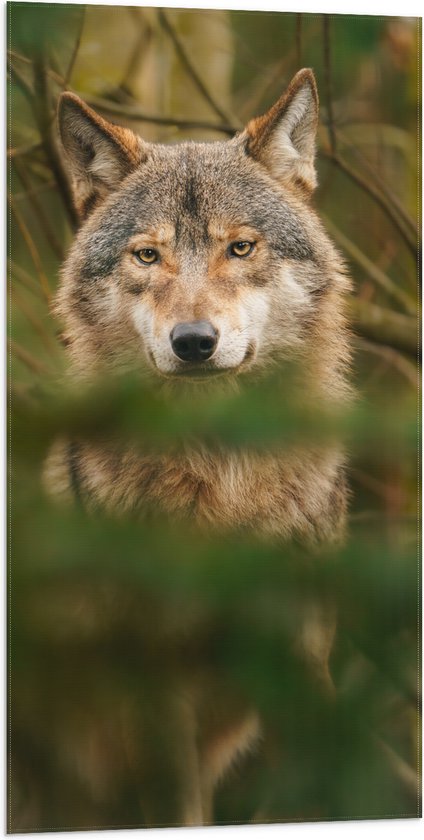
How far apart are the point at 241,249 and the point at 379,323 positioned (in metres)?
0.55

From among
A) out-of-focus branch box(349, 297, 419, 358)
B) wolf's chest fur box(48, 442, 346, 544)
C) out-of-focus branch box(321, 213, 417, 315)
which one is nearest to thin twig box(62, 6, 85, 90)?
out-of-focus branch box(321, 213, 417, 315)

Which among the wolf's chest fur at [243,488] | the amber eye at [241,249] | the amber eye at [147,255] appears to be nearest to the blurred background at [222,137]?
the wolf's chest fur at [243,488]

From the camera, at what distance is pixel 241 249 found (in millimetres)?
Result: 2533

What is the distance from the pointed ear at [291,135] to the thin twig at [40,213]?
24.0 inches

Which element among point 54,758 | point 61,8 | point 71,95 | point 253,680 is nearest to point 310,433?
point 253,680

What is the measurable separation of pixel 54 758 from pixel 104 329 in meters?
1.15

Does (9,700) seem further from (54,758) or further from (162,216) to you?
(162,216)

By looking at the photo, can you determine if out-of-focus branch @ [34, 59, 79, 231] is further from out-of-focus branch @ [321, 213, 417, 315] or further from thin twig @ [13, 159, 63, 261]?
out-of-focus branch @ [321, 213, 417, 315]

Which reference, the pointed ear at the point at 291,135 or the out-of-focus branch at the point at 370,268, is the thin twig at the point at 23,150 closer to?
the pointed ear at the point at 291,135

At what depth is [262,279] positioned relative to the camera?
2.54 meters

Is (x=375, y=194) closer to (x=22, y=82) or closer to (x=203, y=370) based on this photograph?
(x=203, y=370)

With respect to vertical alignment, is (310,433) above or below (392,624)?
above

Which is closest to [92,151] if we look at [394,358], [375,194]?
[375,194]

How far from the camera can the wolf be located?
239 centimetres
